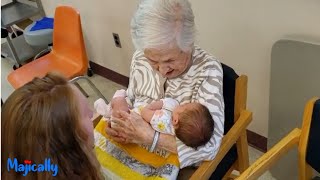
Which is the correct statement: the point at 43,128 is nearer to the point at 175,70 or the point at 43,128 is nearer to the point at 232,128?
the point at 175,70

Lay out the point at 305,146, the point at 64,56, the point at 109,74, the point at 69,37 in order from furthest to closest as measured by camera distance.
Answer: the point at 109,74
the point at 64,56
the point at 69,37
the point at 305,146

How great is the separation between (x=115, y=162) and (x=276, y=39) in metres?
0.91

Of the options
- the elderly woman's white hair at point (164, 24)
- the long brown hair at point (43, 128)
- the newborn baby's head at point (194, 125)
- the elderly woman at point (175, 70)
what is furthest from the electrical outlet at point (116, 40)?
the long brown hair at point (43, 128)

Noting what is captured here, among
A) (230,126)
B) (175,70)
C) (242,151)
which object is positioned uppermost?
(175,70)

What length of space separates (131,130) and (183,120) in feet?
0.81

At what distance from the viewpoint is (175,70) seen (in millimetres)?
1494

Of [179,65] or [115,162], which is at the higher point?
[179,65]

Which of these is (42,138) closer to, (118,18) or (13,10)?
(118,18)

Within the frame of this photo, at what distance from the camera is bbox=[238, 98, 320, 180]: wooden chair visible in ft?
4.41

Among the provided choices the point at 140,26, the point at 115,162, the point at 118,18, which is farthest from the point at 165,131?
the point at 118,18

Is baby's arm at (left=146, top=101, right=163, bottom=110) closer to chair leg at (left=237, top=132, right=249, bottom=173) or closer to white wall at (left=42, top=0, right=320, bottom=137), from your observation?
chair leg at (left=237, top=132, right=249, bottom=173)

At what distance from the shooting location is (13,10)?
11.0 feet

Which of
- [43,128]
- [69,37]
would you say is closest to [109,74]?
[69,37]

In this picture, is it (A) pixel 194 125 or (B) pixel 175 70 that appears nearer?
(A) pixel 194 125
